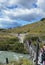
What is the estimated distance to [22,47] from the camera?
65562mm

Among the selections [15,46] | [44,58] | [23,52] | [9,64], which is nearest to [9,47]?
[15,46]

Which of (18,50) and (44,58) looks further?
(18,50)

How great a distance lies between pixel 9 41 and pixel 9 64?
146ft

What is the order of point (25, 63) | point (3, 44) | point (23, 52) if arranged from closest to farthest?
point (25, 63), point (23, 52), point (3, 44)

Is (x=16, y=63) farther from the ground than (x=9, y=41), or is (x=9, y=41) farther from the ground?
(x=9, y=41)

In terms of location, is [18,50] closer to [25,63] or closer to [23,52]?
[23,52]

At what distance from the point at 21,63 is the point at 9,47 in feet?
116

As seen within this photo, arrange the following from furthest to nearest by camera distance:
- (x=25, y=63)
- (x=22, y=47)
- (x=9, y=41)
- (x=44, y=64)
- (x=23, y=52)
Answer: (x=9, y=41), (x=22, y=47), (x=23, y=52), (x=25, y=63), (x=44, y=64)

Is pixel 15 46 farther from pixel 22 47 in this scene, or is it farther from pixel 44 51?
pixel 44 51

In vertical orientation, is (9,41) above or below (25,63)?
above

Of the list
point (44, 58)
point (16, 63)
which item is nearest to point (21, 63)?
point (16, 63)

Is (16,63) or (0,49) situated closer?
(16,63)

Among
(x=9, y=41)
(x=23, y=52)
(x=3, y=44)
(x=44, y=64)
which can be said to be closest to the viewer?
(x=44, y=64)

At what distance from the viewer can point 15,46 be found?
68062 millimetres
